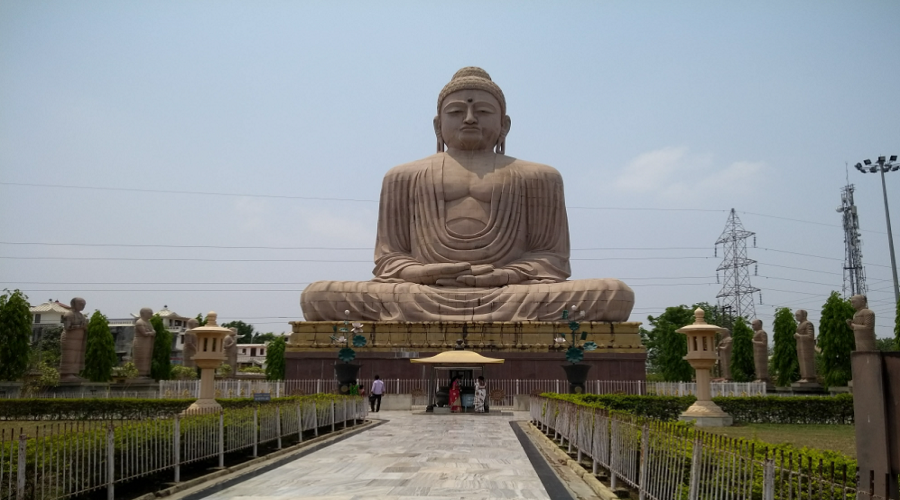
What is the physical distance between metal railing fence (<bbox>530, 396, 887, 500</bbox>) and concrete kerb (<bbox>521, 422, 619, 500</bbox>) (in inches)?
6.3

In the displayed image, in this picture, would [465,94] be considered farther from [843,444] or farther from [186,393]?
[843,444]

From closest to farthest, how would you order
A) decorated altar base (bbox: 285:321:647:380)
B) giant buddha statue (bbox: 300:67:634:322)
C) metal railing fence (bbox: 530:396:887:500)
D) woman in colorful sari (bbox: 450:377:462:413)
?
metal railing fence (bbox: 530:396:887:500), woman in colorful sari (bbox: 450:377:462:413), decorated altar base (bbox: 285:321:647:380), giant buddha statue (bbox: 300:67:634:322)

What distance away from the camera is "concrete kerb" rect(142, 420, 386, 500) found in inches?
257

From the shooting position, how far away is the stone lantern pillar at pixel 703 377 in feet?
42.9

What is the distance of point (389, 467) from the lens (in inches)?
315

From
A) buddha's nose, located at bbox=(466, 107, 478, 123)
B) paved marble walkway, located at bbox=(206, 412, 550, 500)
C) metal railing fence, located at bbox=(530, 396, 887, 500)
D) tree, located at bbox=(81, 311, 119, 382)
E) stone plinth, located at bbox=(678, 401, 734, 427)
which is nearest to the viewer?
metal railing fence, located at bbox=(530, 396, 887, 500)

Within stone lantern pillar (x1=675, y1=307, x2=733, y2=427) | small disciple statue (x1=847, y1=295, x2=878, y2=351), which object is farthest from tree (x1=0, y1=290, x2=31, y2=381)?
Answer: small disciple statue (x1=847, y1=295, x2=878, y2=351)

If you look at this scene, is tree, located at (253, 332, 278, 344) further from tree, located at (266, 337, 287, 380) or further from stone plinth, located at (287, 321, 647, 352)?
stone plinth, located at (287, 321, 647, 352)

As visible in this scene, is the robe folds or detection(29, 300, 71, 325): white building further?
detection(29, 300, 71, 325): white building

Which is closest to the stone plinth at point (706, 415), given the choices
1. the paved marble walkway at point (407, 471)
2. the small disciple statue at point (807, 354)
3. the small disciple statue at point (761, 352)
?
the paved marble walkway at point (407, 471)

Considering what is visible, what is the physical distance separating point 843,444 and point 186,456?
8192 millimetres

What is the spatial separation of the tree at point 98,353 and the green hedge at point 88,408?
1496 cm

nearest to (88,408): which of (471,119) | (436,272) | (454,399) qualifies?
(454,399)

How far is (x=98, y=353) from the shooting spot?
30266 mm
